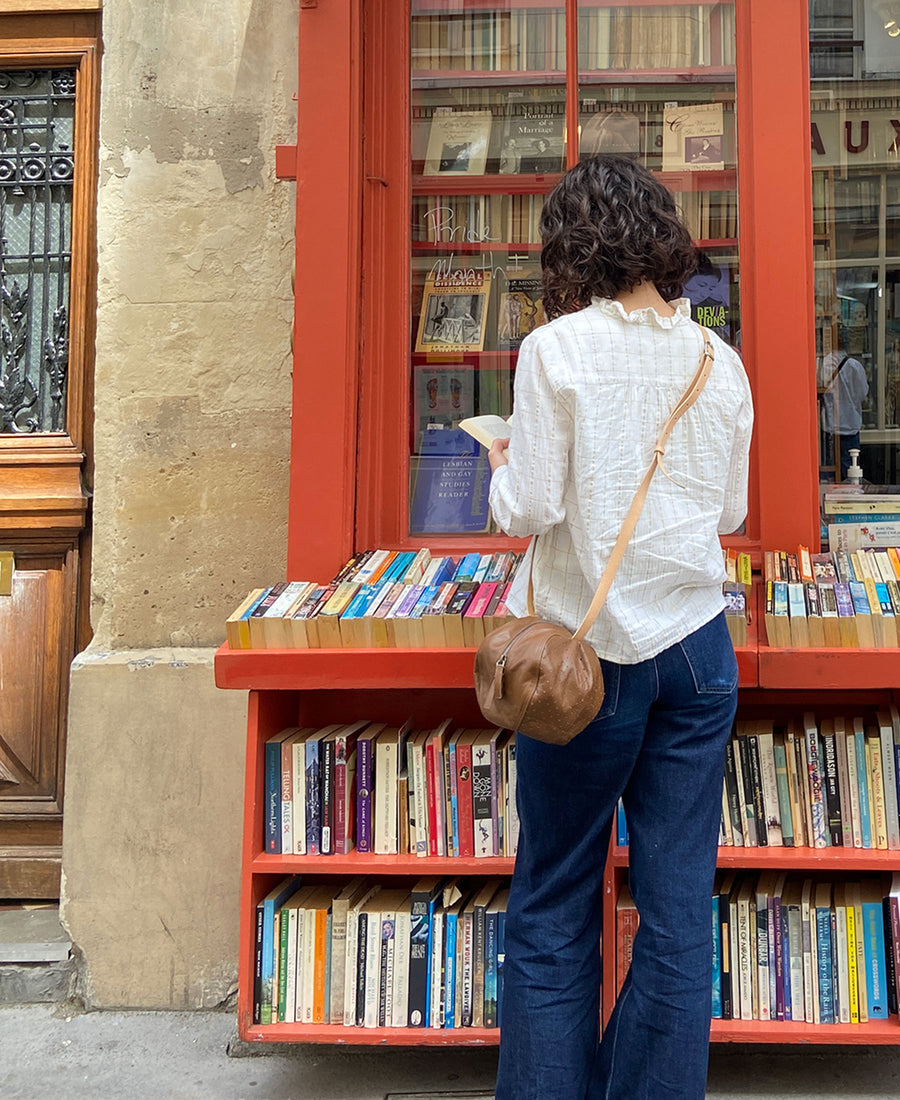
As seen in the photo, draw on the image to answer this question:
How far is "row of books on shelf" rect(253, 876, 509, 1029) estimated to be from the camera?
8.34ft

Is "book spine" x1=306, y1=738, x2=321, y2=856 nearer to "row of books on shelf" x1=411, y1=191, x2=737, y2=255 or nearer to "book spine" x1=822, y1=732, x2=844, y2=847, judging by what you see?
"book spine" x1=822, y1=732, x2=844, y2=847

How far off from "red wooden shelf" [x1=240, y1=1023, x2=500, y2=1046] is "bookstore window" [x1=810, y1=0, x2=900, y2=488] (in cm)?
187

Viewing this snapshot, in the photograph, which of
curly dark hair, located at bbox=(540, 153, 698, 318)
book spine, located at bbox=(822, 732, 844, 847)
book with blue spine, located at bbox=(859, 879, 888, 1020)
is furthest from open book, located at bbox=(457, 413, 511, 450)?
book with blue spine, located at bbox=(859, 879, 888, 1020)

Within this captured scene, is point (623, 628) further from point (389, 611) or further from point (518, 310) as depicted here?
point (518, 310)

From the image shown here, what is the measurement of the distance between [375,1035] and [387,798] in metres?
0.54

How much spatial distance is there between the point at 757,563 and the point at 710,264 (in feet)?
2.82

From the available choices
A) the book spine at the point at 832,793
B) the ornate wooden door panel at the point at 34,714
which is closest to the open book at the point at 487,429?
the book spine at the point at 832,793

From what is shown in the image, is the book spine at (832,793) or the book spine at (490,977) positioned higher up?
the book spine at (832,793)

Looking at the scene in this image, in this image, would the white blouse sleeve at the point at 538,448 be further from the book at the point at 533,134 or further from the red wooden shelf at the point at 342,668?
the book at the point at 533,134

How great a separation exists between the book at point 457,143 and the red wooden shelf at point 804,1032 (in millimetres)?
2392

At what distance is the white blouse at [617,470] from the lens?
6.00 feet

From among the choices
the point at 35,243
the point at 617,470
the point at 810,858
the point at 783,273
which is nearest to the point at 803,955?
the point at 810,858

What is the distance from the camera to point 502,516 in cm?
190

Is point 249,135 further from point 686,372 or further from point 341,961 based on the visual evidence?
point 341,961
